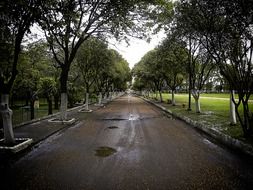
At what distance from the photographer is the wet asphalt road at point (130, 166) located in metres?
4.88

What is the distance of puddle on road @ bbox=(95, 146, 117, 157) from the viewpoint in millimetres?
7129

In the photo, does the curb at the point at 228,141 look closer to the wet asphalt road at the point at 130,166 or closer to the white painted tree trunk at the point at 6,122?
the wet asphalt road at the point at 130,166

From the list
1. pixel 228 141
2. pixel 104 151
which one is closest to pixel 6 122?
pixel 104 151

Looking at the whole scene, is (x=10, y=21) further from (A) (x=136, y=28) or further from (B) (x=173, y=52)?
(B) (x=173, y=52)

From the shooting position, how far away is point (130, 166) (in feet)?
19.5

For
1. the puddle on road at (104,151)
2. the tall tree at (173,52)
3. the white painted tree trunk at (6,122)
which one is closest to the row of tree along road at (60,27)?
the white painted tree trunk at (6,122)

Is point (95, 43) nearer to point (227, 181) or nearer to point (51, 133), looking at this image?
point (51, 133)

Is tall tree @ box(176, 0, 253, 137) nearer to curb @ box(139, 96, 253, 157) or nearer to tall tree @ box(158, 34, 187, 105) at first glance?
curb @ box(139, 96, 253, 157)

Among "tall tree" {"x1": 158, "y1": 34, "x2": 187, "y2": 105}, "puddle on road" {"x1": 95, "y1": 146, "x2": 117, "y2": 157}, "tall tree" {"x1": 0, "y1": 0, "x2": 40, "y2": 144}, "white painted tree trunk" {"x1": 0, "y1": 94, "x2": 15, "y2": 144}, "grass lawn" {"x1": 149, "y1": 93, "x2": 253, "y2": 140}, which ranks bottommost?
"puddle on road" {"x1": 95, "y1": 146, "x2": 117, "y2": 157}

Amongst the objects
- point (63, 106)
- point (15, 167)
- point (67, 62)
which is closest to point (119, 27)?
point (67, 62)

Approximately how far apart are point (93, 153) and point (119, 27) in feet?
32.5

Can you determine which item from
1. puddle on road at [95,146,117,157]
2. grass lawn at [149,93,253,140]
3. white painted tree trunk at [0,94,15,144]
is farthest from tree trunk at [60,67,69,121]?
grass lawn at [149,93,253,140]

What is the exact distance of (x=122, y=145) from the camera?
8344 millimetres

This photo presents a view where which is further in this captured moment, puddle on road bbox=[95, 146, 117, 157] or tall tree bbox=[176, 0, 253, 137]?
tall tree bbox=[176, 0, 253, 137]
